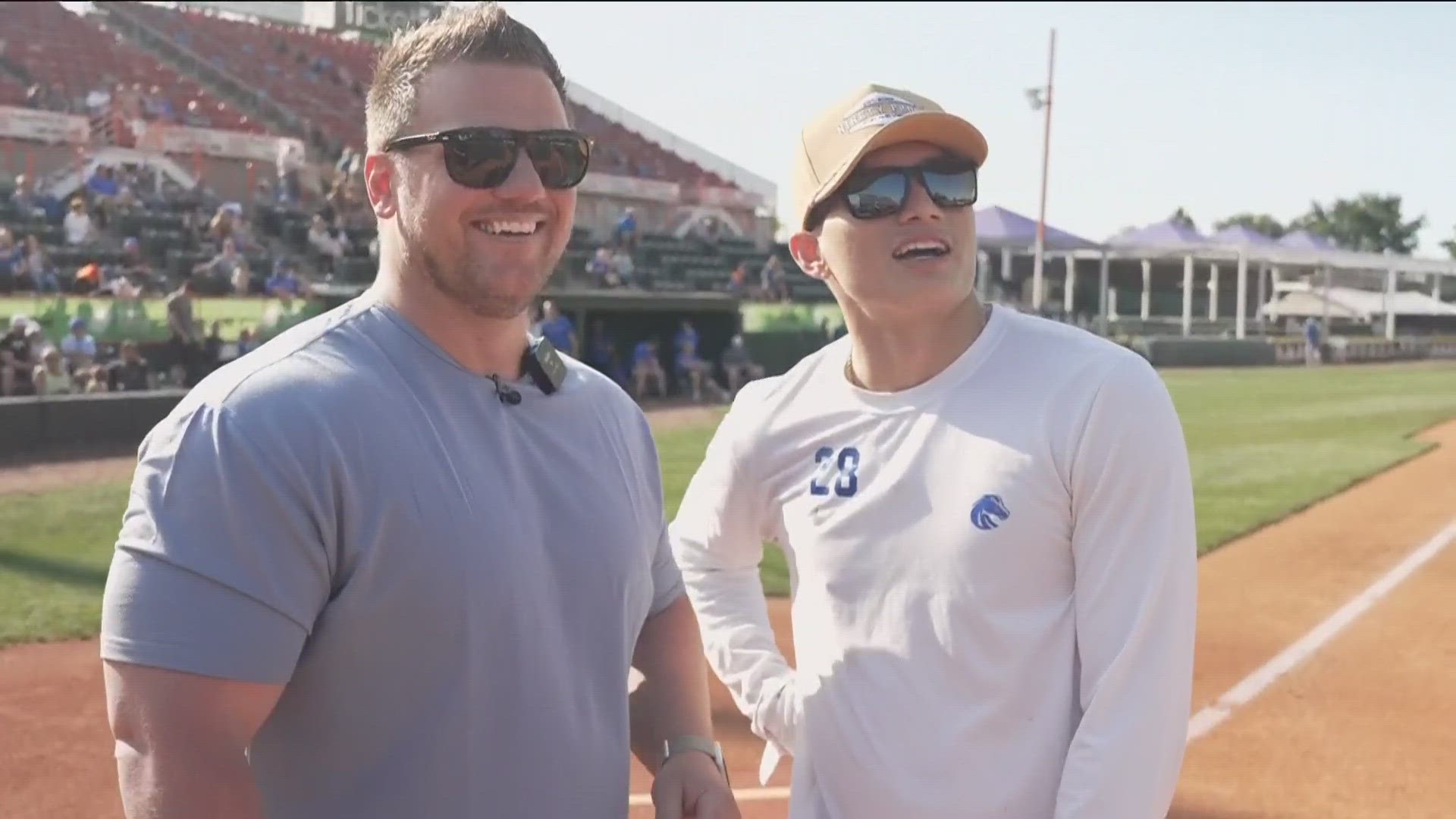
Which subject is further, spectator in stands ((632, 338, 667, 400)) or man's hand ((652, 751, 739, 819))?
spectator in stands ((632, 338, 667, 400))

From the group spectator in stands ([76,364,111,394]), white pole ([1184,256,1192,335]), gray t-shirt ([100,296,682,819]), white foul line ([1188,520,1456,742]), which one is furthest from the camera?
white pole ([1184,256,1192,335])

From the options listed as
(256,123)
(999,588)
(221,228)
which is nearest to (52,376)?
(221,228)

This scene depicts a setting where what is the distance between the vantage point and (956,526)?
2.15 meters

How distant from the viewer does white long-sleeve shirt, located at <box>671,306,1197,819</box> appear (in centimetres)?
204

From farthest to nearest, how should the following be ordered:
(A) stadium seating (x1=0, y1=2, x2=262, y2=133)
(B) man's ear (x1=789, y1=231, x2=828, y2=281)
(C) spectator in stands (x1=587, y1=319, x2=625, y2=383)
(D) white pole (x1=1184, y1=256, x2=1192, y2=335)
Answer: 1. (D) white pole (x1=1184, y1=256, x2=1192, y2=335)
2. (A) stadium seating (x1=0, y1=2, x2=262, y2=133)
3. (C) spectator in stands (x1=587, y1=319, x2=625, y2=383)
4. (B) man's ear (x1=789, y1=231, x2=828, y2=281)

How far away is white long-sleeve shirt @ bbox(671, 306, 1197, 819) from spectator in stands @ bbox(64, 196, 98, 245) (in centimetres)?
1773

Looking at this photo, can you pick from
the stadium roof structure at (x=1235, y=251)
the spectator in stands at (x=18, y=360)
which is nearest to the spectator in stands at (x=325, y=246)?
the spectator in stands at (x=18, y=360)

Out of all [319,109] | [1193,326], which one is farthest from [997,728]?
[1193,326]

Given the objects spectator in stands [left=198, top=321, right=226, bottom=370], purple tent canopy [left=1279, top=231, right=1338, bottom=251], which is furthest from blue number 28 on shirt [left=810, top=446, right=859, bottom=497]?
purple tent canopy [left=1279, top=231, right=1338, bottom=251]

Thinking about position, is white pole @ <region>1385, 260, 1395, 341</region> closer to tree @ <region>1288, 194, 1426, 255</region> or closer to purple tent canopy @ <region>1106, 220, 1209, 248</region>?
purple tent canopy @ <region>1106, 220, 1209, 248</region>

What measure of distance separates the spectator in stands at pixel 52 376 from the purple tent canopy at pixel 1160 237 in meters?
35.4

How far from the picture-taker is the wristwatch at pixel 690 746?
88.2 inches

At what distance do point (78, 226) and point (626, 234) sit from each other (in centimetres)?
1172

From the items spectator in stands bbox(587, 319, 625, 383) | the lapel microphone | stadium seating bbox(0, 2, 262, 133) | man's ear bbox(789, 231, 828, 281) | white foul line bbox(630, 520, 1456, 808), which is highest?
stadium seating bbox(0, 2, 262, 133)
